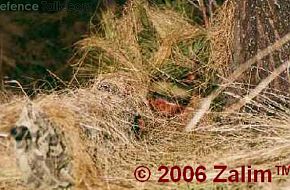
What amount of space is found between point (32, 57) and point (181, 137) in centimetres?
137

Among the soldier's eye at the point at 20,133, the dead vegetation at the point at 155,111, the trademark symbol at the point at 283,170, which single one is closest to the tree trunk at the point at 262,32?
the dead vegetation at the point at 155,111

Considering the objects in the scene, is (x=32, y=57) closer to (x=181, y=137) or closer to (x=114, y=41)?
(x=114, y=41)

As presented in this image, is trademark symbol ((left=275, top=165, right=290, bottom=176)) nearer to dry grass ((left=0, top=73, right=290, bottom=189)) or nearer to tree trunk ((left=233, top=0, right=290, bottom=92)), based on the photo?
dry grass ((left=0, top=73, right=290, bottom=189))

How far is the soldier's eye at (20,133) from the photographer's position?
2660mm

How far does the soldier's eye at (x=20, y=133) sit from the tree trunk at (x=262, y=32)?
0.89 metres

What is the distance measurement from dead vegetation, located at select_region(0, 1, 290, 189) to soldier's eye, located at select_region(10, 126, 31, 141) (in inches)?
1.1

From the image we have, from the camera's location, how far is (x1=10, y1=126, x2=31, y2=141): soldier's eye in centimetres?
266

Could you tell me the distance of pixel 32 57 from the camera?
403 cm

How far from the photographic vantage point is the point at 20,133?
2676 mm

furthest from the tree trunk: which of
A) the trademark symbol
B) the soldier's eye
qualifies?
the soldier's eye

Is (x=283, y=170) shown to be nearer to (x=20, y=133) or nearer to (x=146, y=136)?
(x=146, y=136)

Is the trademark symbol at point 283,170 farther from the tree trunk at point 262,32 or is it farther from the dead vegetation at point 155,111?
the tree trunk at point 262,32

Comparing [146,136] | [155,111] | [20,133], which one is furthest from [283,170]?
[20,133]

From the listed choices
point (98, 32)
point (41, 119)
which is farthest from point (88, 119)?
point (98, 32)
